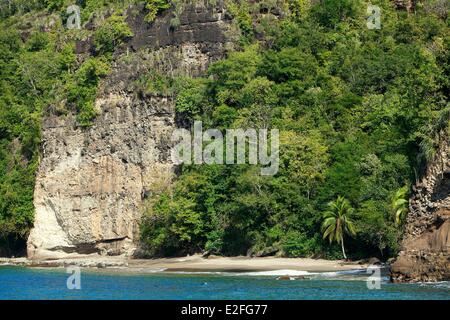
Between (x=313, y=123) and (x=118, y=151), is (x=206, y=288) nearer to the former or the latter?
(x=313, y=123)

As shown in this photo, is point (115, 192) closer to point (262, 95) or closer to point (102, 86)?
point (102, 86)

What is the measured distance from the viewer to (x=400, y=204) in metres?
57.1

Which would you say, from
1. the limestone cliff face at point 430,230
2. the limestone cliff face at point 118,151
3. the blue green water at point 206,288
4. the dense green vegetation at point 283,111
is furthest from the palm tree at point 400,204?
the limestone cliff face at point 118,151

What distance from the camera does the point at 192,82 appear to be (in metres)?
79.2

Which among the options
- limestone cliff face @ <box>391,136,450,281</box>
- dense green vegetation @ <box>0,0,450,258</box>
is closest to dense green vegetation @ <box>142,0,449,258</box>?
dense green vegetation @ <box>0,0,450,258</box>

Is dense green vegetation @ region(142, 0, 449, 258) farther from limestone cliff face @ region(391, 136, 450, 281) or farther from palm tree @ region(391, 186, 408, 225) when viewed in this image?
limestone cliff face @ region(391, 136, 450, 281)

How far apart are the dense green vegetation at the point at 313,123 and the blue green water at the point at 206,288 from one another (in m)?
8.90

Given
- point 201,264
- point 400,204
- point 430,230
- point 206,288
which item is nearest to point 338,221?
point 400,204

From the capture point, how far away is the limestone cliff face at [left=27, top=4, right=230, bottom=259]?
7862 cm

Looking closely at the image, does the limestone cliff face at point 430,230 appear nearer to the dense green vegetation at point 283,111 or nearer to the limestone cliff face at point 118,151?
the dense green vegetation at point 283,111

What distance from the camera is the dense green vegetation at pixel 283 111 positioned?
6200 centimetres

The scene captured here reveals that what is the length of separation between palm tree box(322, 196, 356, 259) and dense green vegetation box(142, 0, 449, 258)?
0.59 ft

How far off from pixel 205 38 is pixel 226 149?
48.7 ft

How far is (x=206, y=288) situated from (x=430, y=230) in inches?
436
